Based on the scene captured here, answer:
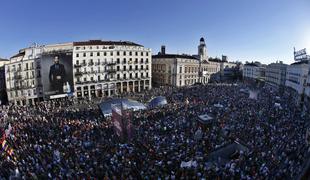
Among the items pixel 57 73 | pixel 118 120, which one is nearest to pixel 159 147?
pixel 118 120

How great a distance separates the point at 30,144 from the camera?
19.2 meters

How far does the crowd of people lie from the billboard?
15.4 metres

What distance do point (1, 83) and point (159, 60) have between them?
156 feet

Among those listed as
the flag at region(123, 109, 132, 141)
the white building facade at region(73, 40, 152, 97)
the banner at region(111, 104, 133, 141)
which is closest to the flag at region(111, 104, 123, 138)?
the banner at region(111, 104, 133, 141)

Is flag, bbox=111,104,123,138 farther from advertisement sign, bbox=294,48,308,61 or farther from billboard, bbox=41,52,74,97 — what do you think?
advertisement sign, bbox=294,48,308,61

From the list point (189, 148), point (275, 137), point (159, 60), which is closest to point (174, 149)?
point (189, 148)

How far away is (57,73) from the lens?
44.9 m

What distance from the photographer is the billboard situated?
43.4 meters

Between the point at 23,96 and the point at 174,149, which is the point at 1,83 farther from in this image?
the point at 174,149

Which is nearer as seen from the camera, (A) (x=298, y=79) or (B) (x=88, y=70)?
(B) (x=88, y=70)

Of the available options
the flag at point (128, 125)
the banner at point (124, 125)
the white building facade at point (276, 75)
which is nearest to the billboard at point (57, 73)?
the banner at point (124, 125)

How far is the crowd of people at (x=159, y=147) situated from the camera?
47.3 feet

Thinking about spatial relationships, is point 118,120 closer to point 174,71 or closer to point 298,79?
point 174,71

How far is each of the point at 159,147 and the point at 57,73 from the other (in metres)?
36.1
